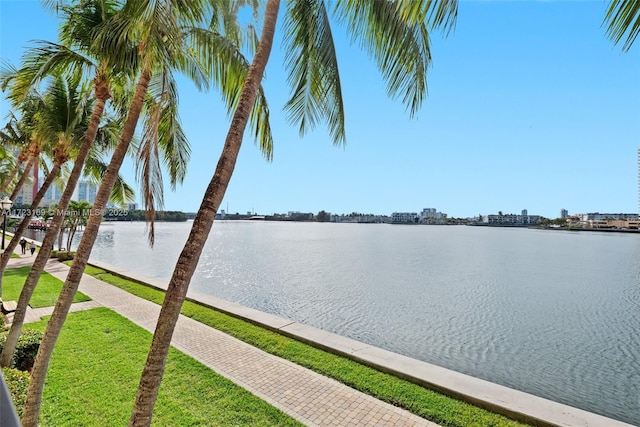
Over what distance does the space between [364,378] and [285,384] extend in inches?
56.9

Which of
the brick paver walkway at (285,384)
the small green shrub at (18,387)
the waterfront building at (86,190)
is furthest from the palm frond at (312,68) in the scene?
the waterfront building at (86,190)

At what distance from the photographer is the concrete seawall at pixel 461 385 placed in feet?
15.8

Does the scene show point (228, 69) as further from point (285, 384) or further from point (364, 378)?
point (364, 378)

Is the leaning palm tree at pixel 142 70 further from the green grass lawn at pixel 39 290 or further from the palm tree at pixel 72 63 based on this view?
the green grass lawn at pixel 39 290

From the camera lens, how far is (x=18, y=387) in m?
4.35

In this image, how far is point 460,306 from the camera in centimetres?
1477

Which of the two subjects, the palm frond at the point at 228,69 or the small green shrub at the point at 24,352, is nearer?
the palm frond at the point at 228,69

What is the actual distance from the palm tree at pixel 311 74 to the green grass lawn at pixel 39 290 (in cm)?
838

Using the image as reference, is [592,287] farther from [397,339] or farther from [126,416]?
[126,416]

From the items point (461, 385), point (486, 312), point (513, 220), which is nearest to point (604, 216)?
point (513, 220)

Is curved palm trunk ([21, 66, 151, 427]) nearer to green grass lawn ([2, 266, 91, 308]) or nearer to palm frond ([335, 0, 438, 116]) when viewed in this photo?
palm frond ([335, 0, 438, 116])

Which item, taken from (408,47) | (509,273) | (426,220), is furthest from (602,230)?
(408,47)

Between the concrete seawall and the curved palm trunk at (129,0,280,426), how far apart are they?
192 inches

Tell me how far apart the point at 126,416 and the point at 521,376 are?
8.74 meters
